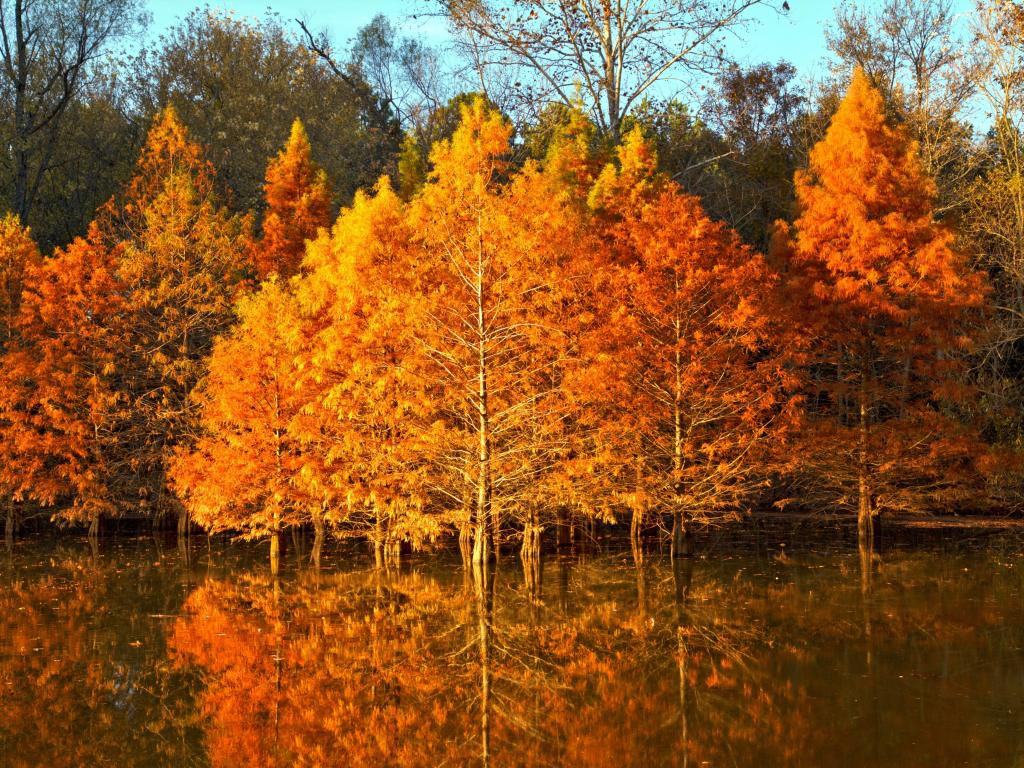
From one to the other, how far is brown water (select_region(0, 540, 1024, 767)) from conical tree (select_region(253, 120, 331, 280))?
513 inches

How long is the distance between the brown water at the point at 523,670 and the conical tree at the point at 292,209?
1304 cm

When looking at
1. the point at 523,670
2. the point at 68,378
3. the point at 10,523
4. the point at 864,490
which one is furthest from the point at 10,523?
the point at 523,670

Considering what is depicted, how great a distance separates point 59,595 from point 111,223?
47.8 ft

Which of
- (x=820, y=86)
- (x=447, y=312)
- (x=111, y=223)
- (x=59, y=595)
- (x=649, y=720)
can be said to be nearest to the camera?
(x=649, y=720)

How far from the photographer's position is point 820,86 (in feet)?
122

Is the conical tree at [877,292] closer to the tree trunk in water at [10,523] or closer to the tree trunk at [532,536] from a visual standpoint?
the tree trunk at [532,536]

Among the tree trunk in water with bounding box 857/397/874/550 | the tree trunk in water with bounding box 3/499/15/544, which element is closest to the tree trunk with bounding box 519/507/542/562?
the tree trunk in water with bounding box 857/397/874/550

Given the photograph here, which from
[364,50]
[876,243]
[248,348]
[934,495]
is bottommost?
[934,495]

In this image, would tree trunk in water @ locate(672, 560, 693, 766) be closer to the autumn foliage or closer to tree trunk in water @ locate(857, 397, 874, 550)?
the autumn foliage

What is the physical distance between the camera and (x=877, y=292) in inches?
979

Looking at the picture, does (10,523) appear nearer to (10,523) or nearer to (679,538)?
(10,523)

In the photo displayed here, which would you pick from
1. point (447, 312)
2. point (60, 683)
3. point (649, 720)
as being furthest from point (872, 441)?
point (60, 683)

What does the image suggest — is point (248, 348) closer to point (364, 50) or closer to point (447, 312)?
point (447, 312)

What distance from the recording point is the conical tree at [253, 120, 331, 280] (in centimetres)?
3183
